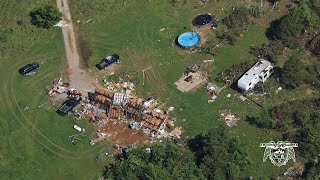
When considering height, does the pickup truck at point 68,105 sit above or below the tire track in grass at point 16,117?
above

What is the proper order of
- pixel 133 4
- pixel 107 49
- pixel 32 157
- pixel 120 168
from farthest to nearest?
pixel 133 4 → pixel 107 49 → pixel 32 157 → pixel 120 168

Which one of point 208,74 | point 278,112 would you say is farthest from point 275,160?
point 208,74

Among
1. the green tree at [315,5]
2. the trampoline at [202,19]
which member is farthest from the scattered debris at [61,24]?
the green tree at [315,5]

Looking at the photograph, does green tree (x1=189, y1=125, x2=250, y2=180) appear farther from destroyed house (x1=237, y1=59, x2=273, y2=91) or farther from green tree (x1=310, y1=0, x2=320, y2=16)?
green tree (x1=310, y1=0, x2=320, y2=16)

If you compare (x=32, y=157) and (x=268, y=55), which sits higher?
(x=268, y=55)

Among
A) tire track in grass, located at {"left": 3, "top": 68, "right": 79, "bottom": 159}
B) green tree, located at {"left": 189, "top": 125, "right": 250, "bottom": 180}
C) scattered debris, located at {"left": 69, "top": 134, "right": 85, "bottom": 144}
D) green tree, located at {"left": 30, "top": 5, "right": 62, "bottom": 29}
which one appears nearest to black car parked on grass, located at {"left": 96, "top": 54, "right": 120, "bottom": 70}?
green tree, located at {"left": 30, "top": 5, "right": 62, "bottom": 29}

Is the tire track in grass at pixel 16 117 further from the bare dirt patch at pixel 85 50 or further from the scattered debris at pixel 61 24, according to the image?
the scattered debris at pixel 61 24

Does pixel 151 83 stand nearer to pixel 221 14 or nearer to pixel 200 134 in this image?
pixel 200 134
